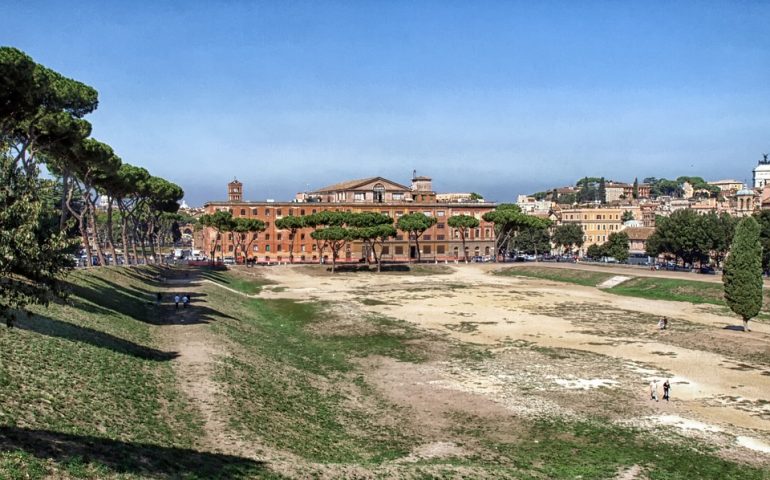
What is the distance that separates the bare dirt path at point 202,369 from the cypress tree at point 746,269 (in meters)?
38.8

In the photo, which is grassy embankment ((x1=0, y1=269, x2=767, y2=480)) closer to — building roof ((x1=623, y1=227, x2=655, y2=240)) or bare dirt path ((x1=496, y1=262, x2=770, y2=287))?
bare dirt path ((x1=496, y1=262, x2=770, y2=287))

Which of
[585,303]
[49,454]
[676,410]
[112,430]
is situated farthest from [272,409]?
[585,303]

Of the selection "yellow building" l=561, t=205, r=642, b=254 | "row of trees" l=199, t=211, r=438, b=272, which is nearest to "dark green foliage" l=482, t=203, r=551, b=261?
"row of trees" l=199, t=211, r=438, b=272

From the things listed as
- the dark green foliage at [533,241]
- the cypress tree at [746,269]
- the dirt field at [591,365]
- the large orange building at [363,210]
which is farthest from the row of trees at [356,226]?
the cypress tree at [746,269]

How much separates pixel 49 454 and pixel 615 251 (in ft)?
427

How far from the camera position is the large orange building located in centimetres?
13025

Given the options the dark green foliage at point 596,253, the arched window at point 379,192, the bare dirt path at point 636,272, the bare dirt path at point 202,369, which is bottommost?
the bare dirt path at point 202,369

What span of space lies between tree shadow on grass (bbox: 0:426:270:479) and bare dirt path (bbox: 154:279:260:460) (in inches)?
48.5

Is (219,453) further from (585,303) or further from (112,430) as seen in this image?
(585,303)

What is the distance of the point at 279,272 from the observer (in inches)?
4291

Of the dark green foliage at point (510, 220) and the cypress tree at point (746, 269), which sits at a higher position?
the dark green foliage at point (510, 220)

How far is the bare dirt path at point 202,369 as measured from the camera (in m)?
21.9

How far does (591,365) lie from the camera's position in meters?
40.1

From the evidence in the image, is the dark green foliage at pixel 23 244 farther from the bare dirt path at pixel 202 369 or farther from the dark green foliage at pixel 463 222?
the dark green foliage at pixel 463 222
